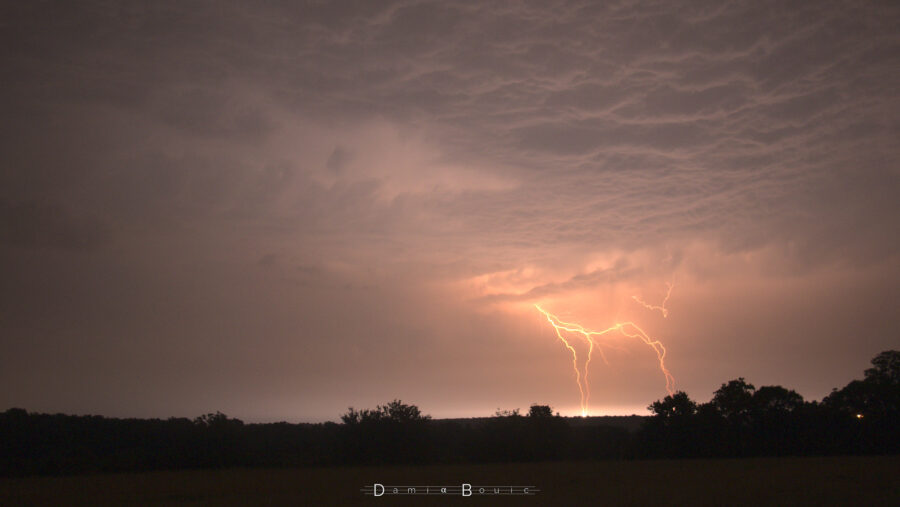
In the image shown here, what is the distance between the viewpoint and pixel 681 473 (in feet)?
85.4

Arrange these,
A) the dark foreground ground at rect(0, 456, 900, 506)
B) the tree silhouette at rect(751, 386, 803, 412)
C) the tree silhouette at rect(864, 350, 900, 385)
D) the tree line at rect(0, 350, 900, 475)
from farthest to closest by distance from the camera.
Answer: the tree silhouette at rect(864, 350, 900, 385) < the tree silhouette at rect(751, 386, 803, 412) < the tree line at rect(0, 350, 900, 475) < the dark foreground ground at rect(0, 456, 900, 506)

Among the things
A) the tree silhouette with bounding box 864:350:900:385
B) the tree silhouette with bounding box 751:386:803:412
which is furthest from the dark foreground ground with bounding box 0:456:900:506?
the tree silhouette with bounding box 864:350:900:385

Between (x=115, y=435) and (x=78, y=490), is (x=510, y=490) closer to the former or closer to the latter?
(x=78, y=490)

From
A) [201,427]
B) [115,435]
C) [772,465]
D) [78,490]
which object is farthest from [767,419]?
[115,435]

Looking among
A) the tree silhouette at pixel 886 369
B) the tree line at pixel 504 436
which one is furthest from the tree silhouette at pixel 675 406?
the tree silhouette at pixel 886 369

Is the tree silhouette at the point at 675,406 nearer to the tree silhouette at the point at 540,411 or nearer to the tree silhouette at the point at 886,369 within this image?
the tree silhouette at the point at 540,411

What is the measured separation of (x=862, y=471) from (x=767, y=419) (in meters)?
15.0

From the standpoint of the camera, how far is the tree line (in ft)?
109

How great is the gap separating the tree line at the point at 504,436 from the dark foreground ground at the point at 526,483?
4.06m

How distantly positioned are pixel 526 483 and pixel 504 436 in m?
15.5

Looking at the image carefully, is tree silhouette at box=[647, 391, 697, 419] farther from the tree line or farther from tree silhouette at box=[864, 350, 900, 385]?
tree silhouette at box=[864, 350, 900, 385]

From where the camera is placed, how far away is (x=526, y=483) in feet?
74.0

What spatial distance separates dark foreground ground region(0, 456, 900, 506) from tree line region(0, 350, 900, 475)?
406cm

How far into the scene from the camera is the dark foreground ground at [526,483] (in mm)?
17609
